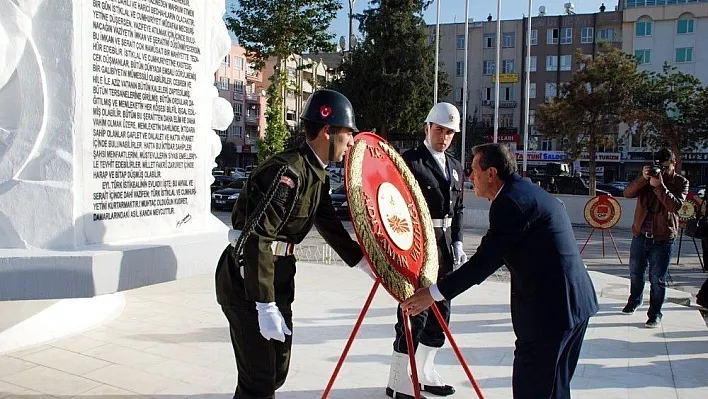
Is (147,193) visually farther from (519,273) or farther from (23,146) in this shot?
(519,273)

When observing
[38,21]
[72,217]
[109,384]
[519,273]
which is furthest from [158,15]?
[519,273]

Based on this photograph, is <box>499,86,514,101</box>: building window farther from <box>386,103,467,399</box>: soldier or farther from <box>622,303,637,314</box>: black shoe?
<box>386,103,467,399</box>: soldier

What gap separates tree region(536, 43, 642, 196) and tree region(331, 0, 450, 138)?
24.7 feet

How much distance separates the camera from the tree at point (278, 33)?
60.3 feet

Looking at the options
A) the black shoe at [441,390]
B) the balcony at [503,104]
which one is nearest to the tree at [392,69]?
the balcony at [503,104]

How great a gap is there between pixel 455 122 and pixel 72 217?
2.69m

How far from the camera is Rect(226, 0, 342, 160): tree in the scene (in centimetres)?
1839

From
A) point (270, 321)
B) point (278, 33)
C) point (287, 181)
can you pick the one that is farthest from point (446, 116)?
point (278, 33)

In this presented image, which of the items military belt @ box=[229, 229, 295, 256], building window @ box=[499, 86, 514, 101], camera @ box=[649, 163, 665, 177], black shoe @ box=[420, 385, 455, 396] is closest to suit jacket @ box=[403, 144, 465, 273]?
black shoe @ box=[420, 385, 455, 396]

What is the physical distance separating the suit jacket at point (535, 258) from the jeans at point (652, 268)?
3908mm

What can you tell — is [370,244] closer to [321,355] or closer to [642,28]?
[321,355]

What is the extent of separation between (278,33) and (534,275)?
54.4ft

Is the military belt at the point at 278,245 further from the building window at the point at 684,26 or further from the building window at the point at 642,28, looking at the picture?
the building window at the point at 684,26

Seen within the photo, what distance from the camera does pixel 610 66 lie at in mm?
24828
